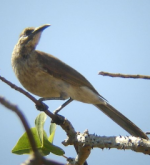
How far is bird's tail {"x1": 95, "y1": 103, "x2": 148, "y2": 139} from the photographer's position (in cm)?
452

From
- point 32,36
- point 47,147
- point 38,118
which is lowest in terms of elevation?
point 47,147

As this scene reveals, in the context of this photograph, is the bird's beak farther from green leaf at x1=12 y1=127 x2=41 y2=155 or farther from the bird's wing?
green leaf at x1=12 y1=127 x2=41 y2=155

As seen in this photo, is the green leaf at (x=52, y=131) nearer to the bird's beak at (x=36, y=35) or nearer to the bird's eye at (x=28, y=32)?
the bird's beak at (x=36, y=35)

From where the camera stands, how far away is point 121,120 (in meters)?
4.94

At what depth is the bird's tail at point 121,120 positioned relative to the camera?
452cm

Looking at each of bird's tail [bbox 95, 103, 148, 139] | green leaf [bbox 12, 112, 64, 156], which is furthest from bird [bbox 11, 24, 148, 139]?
green leaf [bbox 12, 112, 64, 156]

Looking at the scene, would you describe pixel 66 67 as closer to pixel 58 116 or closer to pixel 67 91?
pixel 67 91

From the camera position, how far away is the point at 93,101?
523 cm

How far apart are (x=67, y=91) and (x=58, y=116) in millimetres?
1239

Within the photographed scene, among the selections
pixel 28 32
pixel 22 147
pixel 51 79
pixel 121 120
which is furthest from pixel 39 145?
pixel 28 32

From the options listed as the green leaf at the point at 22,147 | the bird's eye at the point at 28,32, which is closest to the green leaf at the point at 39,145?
the green leaf at the point at 22,147

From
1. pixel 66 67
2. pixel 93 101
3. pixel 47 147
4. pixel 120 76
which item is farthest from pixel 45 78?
pixel 120 76

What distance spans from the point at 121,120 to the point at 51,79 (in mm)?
1423

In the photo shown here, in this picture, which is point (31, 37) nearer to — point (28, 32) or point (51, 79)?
point (28, 32)
